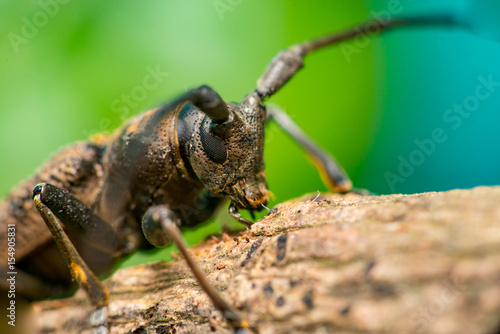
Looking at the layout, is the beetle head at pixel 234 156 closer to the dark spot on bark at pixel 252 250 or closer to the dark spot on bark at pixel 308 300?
the dark spot on bark at pixel 252 250

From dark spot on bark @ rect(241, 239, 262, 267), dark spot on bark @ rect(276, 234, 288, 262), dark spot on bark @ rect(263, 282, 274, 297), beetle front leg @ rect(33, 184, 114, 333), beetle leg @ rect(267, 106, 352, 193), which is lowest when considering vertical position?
beetle leg @ rect(267, 106, 352, 193)

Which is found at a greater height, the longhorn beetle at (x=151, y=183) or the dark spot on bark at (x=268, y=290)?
the longhorn beetle at (x=151, y=183)

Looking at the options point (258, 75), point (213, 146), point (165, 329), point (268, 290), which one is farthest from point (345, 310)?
point (258, 75)

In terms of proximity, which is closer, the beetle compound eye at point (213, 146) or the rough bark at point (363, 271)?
the rough bark at point (363, 271)

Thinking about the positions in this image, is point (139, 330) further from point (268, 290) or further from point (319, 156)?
point (319, 156)

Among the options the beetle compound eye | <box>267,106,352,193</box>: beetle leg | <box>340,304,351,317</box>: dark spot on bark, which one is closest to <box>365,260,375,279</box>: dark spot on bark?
<box>340,304,351,317</box>: dark spot on bark

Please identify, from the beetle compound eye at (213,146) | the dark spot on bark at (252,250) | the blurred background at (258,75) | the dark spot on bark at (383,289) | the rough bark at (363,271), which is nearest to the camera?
the rough bark at (363,271)

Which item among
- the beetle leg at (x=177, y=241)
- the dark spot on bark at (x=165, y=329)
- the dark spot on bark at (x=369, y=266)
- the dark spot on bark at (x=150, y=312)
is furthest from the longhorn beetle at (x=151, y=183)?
the dark spot on bark at (x=369, y=266)

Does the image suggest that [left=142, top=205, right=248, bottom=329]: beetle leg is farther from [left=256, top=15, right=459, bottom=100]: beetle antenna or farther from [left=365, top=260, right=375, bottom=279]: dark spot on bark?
[left=256, top=15, right=459, bottom=100]: beetle antenna
